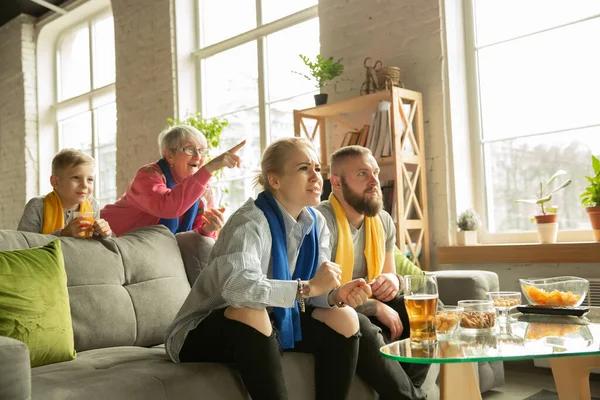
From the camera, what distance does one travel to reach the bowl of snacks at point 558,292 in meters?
1.98

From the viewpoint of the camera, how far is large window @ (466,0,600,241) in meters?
3.51

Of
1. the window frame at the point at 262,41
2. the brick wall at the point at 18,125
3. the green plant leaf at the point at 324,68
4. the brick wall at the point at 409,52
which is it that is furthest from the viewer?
the brick wall at the point at 18,125

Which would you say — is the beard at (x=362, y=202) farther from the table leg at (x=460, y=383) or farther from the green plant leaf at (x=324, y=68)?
the green plant leaf at (x=324, y=68)

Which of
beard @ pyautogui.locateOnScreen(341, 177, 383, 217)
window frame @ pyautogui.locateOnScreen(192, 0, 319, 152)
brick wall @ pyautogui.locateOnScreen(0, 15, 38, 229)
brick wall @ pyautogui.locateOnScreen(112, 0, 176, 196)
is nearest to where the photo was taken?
beard @ pyautogui.locateOnScreen(341, 177, 383, 217)

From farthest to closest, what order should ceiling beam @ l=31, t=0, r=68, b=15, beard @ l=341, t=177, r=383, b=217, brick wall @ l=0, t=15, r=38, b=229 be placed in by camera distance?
brick wall @ l=0, t=15, r=38, b=229 → ceiling beam @ l=31, t=0, r=68, b=15 → beard @ l=341, t=177, r=383, b=217

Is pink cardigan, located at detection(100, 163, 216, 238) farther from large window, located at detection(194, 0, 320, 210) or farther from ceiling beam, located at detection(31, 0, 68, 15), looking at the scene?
ceiling beam, located at detection(31, 0, 68, 15)

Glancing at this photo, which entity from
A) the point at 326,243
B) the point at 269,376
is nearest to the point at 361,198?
the point at 326,243

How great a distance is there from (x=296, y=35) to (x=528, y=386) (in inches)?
128

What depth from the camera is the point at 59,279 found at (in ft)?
6.30

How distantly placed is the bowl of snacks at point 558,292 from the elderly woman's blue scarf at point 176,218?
5.22 feet

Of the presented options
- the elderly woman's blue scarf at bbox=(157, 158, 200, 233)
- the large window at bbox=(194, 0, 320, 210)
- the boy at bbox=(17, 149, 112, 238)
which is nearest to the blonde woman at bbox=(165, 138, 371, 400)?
the elderly woman's blue scarf at bbox=(157, 158, 200, 233)

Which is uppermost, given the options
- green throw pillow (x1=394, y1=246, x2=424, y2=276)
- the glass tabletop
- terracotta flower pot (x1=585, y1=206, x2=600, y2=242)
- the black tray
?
terracotta flower pot (x1=585, y1=206, x2=600, y2=242)

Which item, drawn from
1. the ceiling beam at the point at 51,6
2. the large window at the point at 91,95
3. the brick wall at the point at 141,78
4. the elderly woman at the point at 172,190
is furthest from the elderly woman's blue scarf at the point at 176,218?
the ceiling beam at the point at 51,6

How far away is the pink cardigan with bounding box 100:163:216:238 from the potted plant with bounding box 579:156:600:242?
75.5 inches
